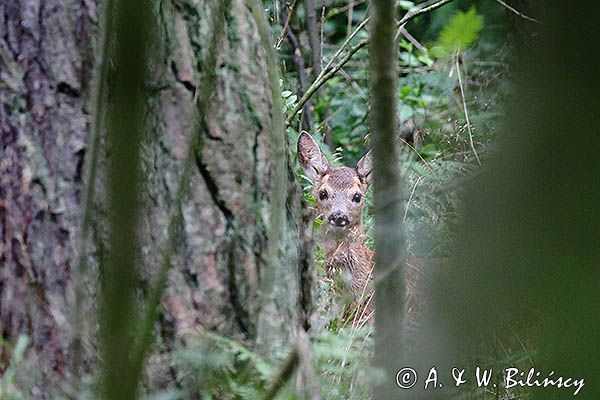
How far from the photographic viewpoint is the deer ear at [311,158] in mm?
7109

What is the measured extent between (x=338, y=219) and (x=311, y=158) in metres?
0.50

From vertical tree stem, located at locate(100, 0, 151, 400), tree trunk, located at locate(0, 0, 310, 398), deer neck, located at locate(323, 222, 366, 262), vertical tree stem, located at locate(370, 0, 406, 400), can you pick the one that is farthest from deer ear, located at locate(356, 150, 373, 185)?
vertical tree stem, located at locate(100, 0, 151, 400)

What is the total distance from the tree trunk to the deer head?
3758mm

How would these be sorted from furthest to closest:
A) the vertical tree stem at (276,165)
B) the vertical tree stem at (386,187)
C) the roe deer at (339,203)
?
the roe deer at (339,203), the vertical tree stem at (276,165), the vertical tree stem at (386,187)

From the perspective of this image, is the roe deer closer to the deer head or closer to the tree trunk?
the deer head

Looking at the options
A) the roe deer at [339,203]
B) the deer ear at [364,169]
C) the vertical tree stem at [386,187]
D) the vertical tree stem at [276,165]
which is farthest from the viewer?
the deer ear at [364,169]

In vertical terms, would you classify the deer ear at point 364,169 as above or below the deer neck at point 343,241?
above

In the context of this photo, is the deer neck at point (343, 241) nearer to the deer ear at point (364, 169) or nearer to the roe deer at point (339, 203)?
the roe deer at point (339, 203)

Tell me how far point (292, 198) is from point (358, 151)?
5158 millimetres

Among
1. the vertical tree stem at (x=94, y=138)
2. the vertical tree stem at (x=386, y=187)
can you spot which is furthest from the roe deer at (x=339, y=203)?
the vertical tree stem at (x=94, y=138)

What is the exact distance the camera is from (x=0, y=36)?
333cm

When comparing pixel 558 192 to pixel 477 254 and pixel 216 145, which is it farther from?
pixel 216 145

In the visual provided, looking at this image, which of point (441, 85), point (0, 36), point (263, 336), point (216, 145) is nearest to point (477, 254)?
point (263, 336)

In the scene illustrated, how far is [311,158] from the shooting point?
7367mm
